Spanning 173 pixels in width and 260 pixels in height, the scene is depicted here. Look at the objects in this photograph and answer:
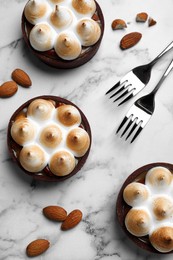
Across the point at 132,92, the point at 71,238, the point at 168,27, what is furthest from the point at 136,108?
the point at 71,238

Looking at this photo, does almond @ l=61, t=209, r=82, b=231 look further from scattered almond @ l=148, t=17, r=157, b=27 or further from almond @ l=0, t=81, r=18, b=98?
scattered almond @ l=148, t=17, r=157, b=27

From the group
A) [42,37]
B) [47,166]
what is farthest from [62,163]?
[42,37]

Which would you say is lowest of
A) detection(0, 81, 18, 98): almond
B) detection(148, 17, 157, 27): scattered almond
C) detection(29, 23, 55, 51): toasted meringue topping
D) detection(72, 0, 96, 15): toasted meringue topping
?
detection(0, 81, 18, 98): almond

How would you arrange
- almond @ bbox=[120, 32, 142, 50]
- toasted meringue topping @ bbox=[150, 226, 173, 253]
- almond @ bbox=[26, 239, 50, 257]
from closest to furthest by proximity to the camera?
toasted meringue topping @ bbox=[150, 226, 173, 253], almond @ bbox=[26, 239, 50, 257], almond @ bbox=[120, 32, 142, 50]

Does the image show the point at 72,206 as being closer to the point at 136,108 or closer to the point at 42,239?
the point at 42,239

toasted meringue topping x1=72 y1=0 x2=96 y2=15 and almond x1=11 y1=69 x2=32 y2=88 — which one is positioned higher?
toasted meringue topping x1=72 y1=0 x2=96 y2=15

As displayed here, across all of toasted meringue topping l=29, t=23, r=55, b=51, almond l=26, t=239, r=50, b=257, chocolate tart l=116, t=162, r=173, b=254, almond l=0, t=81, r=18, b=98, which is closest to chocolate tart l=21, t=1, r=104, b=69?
toasted meringue topping l=29, t=23, r=55, b=51

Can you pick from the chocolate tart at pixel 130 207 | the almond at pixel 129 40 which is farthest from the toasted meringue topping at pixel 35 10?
the chocolate tart at pixel 130 207
